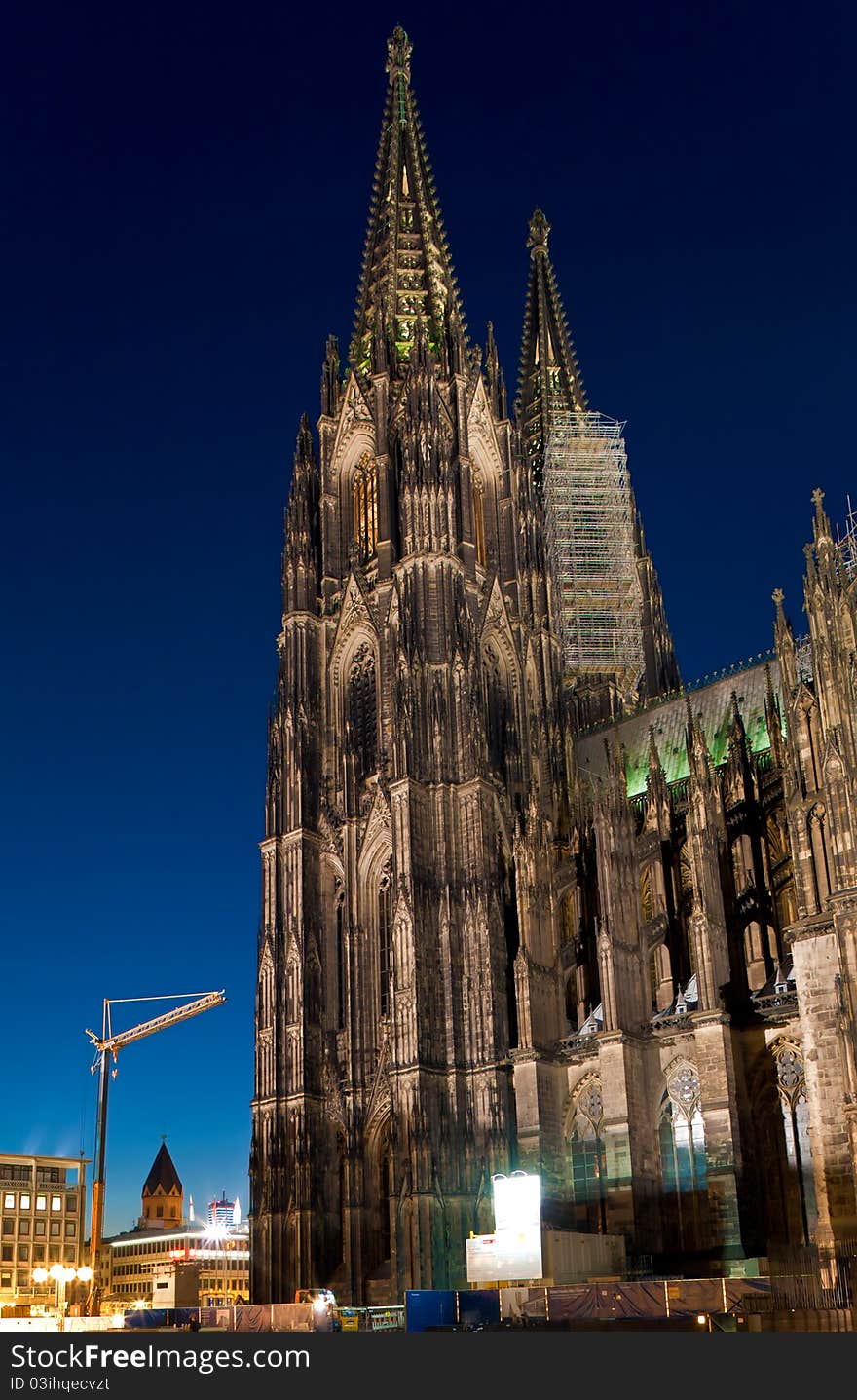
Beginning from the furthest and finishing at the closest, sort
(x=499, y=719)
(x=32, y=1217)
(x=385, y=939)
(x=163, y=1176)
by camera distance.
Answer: (x=163, y=1176), (x=32, y=1217), (x=499, y=719), (x=385, y=939)

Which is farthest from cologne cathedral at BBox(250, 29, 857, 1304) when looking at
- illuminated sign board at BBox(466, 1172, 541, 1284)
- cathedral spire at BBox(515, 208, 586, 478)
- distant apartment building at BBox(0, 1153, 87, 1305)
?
distant apartment building at BBox(0, 1153, 87, 1305)

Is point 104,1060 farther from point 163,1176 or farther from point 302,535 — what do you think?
point 163,1176

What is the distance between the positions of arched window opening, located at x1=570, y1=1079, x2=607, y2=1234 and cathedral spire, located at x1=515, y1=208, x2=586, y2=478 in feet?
130

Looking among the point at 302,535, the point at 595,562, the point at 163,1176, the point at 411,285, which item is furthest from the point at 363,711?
the point at 163,1176

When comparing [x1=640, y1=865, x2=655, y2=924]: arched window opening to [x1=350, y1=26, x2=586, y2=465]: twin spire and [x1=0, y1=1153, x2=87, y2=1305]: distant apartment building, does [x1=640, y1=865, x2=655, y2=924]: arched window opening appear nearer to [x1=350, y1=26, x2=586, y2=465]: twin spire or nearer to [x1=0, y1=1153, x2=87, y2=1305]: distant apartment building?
[x1=350, y1=26, x2=586, y2=465]: twin spire

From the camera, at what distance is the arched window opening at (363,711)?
60.3 meters

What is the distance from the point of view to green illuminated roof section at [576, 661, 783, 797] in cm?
5725

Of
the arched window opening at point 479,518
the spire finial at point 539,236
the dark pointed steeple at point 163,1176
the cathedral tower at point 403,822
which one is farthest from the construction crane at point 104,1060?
the dark pointed steeple at point 163,1176

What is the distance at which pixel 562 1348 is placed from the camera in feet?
70.2

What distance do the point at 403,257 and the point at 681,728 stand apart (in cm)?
2774

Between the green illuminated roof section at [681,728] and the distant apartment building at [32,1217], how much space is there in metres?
66.1

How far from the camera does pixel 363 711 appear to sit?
61.5 meters

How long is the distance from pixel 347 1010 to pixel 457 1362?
35.3 metres

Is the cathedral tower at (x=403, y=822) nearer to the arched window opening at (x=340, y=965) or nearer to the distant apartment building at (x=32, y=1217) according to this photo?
the arched window opening at (x=340, y=965)
